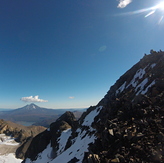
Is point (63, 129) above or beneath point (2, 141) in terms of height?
above

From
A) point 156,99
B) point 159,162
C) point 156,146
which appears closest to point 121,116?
point 156,99

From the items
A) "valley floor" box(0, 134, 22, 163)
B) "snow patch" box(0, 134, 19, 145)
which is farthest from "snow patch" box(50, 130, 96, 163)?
"snow patch" box(0, 134, 19, 145)

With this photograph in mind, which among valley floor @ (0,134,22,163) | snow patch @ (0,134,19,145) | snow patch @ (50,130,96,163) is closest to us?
snow patch @ (50,130,96,163)

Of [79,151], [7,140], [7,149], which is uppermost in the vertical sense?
[79,151]

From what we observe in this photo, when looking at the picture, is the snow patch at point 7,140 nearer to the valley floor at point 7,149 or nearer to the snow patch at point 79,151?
the valley floor at point 7,149

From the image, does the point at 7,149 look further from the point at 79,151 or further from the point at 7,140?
the point at 79,151

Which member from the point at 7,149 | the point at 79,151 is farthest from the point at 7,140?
the point at 79,151

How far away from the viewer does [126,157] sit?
1073 cm

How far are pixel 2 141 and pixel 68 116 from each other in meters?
149

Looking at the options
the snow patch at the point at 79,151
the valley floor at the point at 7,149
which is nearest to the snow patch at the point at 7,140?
the valley floor at the point at 7,149

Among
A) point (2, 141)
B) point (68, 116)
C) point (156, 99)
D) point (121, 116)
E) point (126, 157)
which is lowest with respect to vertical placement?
point (2, 141)

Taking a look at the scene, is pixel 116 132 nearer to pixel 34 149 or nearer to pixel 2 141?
pixel 34 149

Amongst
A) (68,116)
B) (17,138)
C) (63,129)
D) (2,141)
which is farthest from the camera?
(17,138)

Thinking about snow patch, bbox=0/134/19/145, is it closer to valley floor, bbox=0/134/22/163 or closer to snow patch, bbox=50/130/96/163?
valley floor, bbox=0/134/22/163
